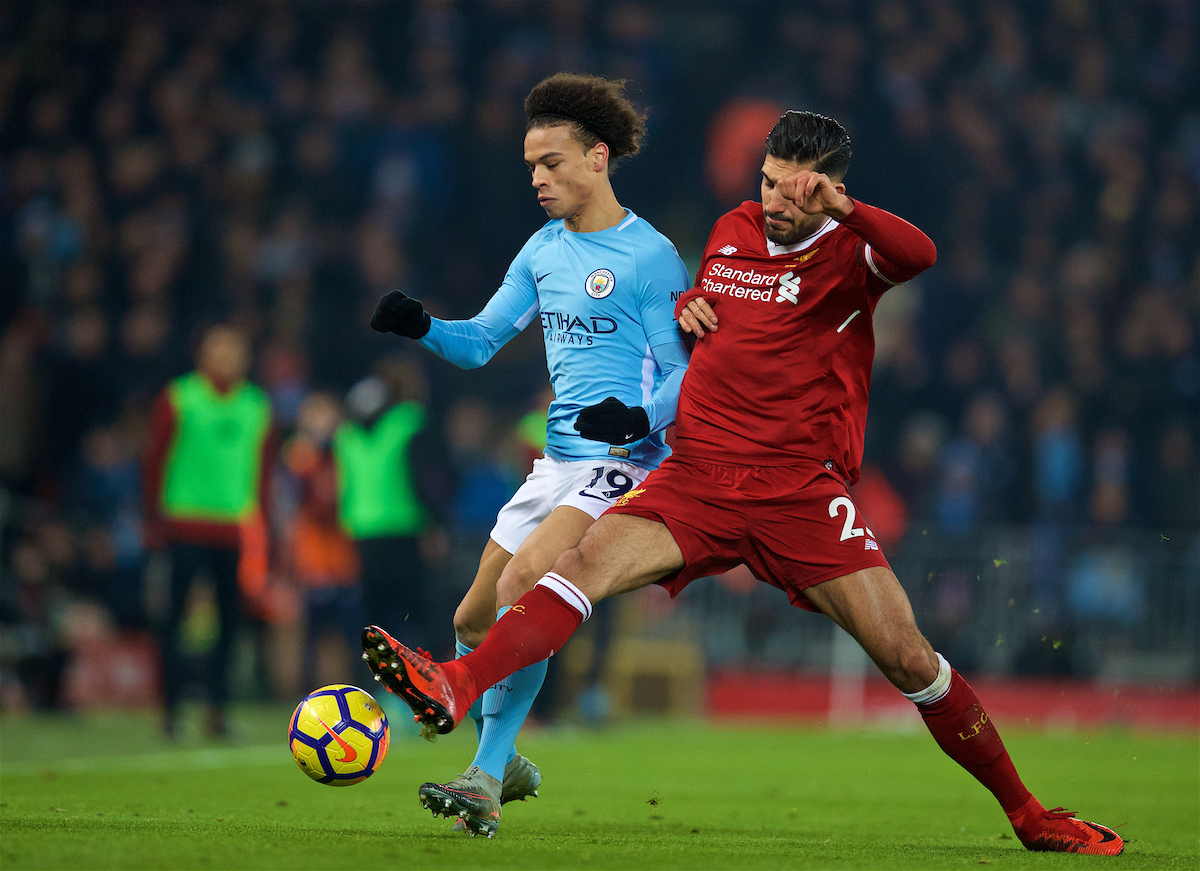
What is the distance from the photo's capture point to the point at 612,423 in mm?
4598

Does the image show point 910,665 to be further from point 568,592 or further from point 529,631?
point 529,631

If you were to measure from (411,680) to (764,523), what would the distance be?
4.22 feet

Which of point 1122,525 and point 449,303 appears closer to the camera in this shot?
point 1122,525

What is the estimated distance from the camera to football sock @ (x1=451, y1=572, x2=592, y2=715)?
426cm

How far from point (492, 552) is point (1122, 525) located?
32.0ft

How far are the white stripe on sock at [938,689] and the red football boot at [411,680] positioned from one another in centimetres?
158

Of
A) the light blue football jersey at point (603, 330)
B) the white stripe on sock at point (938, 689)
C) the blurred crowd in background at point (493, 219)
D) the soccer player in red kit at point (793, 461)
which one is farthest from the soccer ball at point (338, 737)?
the blurred crowd in background at point (493, 219)

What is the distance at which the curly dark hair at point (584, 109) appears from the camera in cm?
515

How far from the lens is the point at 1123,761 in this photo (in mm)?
9602

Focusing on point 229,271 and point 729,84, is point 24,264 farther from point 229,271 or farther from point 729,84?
point 729,84

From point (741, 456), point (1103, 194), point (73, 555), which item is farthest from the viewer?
A: point (1103, 194)

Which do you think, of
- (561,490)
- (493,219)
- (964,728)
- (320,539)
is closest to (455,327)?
(561,490)

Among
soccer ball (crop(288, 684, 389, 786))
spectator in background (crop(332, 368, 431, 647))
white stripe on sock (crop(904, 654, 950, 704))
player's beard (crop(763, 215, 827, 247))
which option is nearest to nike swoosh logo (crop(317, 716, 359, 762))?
soccer ball (crop(288, 684, 389, 786))

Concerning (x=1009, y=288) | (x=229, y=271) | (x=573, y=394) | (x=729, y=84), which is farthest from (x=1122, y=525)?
(x=573, y=394)
